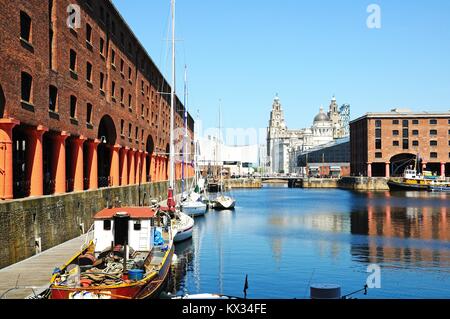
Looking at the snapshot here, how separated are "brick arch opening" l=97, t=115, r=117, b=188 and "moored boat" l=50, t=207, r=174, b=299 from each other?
1011 inches

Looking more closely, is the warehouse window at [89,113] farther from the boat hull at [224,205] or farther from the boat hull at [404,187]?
the boat hull at [404,187]

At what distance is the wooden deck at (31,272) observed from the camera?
20.2 meters

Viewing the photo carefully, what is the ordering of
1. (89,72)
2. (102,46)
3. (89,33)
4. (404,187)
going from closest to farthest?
(89,33) → (89,72) → (102,46) → (404,187)

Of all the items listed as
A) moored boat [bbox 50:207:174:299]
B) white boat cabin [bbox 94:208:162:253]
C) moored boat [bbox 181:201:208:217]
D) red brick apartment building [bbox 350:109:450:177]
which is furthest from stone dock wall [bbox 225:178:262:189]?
white boat cabin [bbox 94:208:162:253]

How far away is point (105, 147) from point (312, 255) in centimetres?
2928

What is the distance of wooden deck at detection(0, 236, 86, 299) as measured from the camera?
2025 cm

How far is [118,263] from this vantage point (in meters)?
22.5

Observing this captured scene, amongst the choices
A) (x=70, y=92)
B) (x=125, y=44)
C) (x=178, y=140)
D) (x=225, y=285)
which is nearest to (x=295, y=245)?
(x=225, y=285)

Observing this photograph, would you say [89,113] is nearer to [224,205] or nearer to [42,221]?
[42,221]

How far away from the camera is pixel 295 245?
45.5 metres

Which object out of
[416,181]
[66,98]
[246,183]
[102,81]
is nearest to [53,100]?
[66,98]

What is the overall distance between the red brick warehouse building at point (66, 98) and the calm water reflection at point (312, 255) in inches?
439
